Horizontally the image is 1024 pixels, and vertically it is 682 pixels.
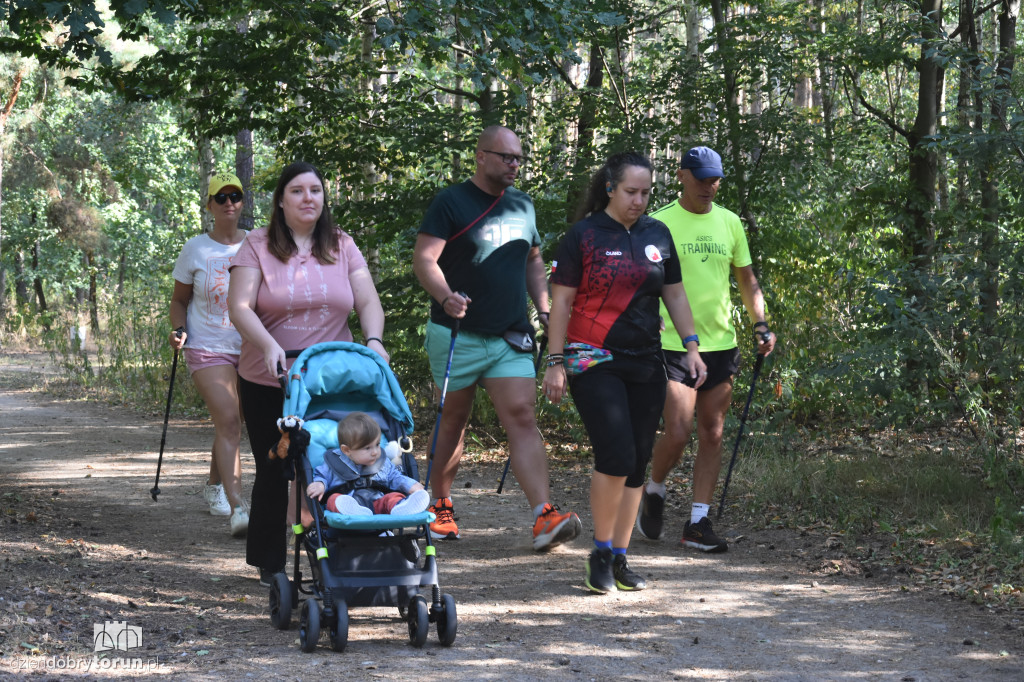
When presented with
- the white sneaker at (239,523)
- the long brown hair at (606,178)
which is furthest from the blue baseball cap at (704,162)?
the white sneaker at (239,523)

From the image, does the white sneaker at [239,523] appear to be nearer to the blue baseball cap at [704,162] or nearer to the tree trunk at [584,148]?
the blue baseball cap at [704,162]

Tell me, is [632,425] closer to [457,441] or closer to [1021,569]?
[457,441]

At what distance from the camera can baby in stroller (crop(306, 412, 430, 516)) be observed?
4398mm

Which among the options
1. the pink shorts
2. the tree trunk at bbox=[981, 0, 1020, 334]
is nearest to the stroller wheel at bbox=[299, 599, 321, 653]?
the pink shorts

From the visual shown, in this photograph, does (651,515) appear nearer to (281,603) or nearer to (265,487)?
(265,487)

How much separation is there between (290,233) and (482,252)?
4.76 feet

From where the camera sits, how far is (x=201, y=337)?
664 cm

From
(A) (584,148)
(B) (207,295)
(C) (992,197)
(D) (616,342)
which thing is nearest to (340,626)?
(D) (616,342)

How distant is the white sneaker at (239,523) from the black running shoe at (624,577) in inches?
95.0

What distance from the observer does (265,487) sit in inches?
202

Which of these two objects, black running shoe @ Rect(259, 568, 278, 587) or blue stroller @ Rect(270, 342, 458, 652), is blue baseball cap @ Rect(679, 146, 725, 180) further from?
black running shoe @ Rect(259, 568, 278, 587)

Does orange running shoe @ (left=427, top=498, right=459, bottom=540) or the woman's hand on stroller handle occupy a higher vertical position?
the woman's hand on stroller handle

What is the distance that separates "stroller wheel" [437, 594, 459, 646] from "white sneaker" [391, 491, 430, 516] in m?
0.40

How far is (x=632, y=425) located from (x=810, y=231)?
4.63 metres
